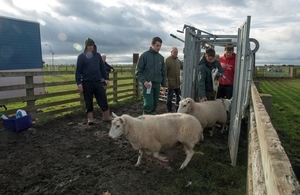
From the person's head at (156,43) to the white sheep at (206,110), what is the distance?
128 centimetres

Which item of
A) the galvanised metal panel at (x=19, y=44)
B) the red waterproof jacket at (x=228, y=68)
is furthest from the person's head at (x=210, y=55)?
the galvanised metal panel at (x=19, y=44)

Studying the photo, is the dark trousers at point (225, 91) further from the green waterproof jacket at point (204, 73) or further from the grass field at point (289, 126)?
the grass field at point (289, 126)

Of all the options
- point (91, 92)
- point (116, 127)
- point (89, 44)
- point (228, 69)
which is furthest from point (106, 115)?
point (228, 69)

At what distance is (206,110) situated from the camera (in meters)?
5.85

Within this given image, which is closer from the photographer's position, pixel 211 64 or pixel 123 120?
pixel 123 120

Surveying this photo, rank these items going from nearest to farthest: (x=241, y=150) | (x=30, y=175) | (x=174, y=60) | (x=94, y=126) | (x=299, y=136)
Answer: (x=30, y=175)
(x=241, y=150)
(x=299, y=136)
(x=94, y=126)
(x=174, y=60)

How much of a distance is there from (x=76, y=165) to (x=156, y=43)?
2.98 m

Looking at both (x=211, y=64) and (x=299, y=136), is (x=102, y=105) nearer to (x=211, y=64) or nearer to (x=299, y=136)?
(x=211, y=64)

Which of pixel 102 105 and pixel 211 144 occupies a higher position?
pixel 102 105

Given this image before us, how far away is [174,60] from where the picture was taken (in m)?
7.95

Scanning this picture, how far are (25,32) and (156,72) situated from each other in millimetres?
7971

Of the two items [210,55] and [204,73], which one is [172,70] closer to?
[204,73]

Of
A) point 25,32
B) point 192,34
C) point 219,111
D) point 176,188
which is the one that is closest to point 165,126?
point 176,188

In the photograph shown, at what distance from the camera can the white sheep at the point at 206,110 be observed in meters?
5.61
